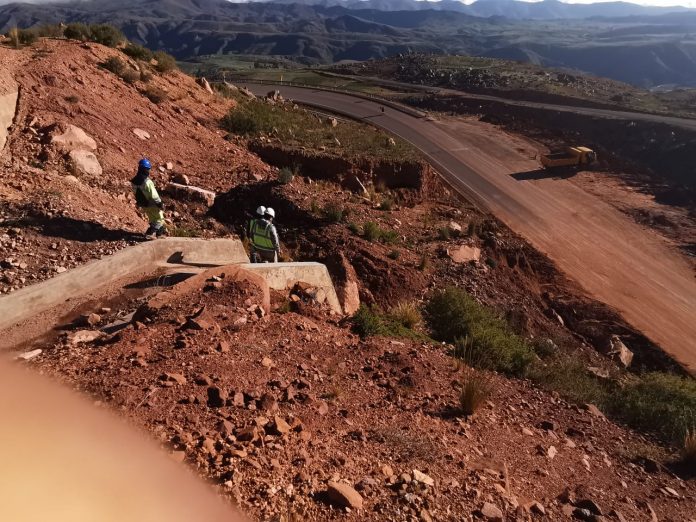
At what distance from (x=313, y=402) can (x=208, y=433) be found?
4.79 feet

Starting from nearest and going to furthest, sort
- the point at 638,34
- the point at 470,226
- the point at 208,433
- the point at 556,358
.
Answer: the point at 208,433, the point at 556,358, the point at 470,226, the point at 638,34

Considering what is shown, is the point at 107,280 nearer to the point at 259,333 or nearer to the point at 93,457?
the point at 259,333

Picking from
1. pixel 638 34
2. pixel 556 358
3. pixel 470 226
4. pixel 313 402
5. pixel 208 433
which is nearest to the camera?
pixel 208 433

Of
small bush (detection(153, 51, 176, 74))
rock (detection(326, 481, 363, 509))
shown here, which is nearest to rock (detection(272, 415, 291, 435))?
rock (detection(326, 481, 363, 509))

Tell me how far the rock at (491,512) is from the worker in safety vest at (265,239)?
19.1 ft

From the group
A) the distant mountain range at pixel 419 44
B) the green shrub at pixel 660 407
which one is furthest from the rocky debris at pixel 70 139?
the distant mountain range at pixel 419 44

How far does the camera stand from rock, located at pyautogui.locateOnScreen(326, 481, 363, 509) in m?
4.29

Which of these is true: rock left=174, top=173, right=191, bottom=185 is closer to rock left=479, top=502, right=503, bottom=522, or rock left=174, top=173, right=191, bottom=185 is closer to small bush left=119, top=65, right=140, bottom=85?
small bush left=119, top=65, right=140, bottom=85

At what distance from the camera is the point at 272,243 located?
9281mm

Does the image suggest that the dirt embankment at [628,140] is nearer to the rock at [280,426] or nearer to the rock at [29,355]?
the rock at [280,426]

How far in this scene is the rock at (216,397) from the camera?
5285 millimetres

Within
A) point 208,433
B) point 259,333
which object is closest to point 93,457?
point 208,433

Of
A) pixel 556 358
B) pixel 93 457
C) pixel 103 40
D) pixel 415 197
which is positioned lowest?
pixel 556 358

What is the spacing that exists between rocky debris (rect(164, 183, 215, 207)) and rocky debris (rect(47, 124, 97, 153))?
235 centimetres
